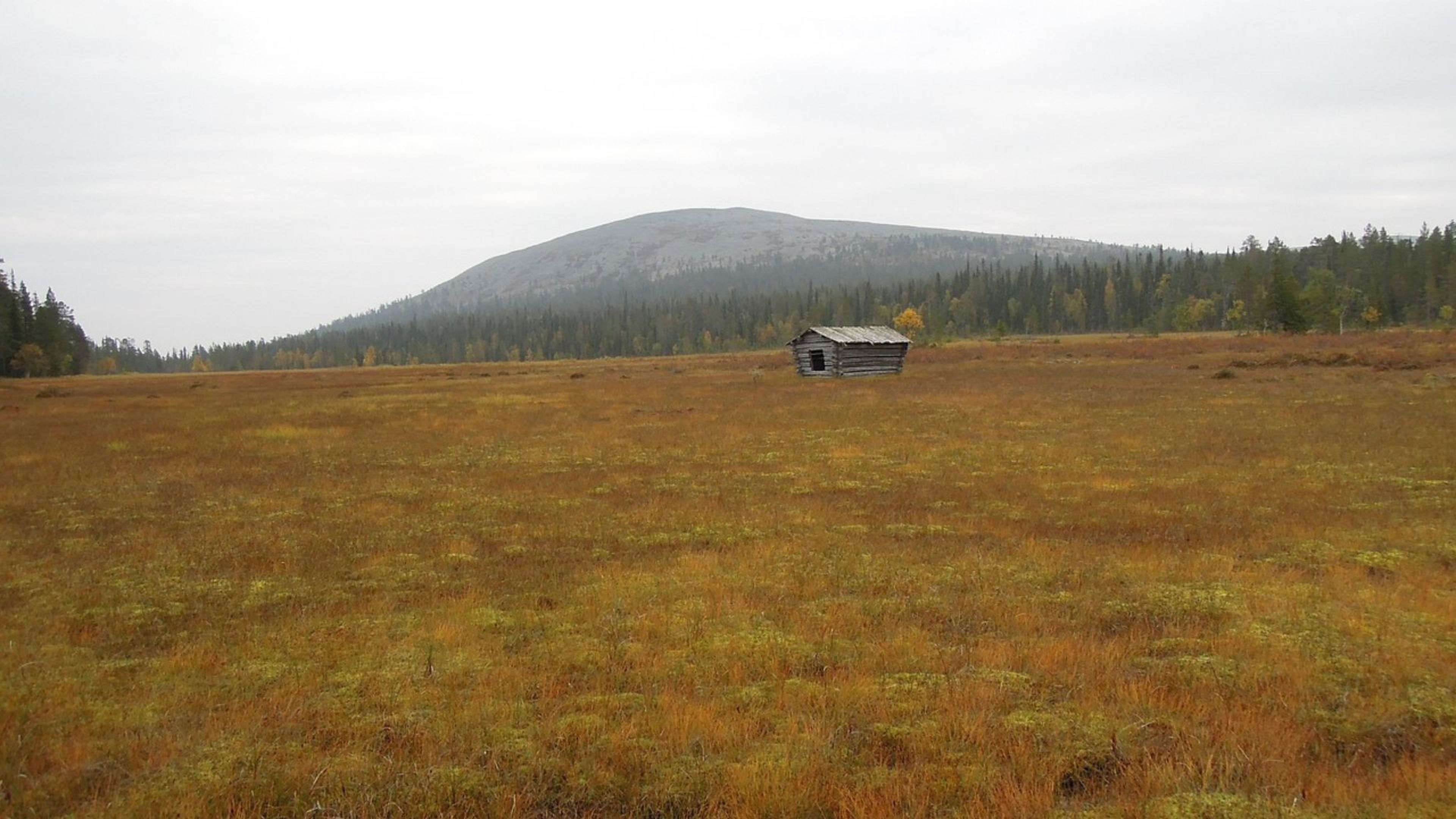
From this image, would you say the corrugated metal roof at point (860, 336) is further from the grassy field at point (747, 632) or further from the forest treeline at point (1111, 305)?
the forest treeline at point (1111, 305)

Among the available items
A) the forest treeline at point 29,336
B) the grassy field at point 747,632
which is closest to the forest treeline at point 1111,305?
the forest treeline at point 29,336

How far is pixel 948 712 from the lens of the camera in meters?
6.75

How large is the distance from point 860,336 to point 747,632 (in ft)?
164

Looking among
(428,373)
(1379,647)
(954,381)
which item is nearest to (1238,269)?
(954,381)

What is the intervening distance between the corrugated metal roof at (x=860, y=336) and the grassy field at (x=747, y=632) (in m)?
32.7

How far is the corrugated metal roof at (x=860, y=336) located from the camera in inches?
2203

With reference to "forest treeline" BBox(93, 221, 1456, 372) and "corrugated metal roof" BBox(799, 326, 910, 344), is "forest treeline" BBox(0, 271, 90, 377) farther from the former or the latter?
"corrugated metal roof" BBox(799, 326, 910, 344)

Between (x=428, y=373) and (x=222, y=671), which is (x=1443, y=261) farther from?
(x=222, y=671)

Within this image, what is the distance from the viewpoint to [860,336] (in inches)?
2259

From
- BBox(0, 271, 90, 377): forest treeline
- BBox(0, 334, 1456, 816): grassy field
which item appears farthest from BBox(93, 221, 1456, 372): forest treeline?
BBox(0, 334, 1456, 816): grassy field

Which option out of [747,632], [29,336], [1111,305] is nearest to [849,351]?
[747,632]

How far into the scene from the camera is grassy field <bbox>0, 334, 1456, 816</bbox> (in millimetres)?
5809

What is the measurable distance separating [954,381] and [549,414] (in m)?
26.1

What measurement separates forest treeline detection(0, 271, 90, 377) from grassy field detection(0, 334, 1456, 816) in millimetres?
87682
